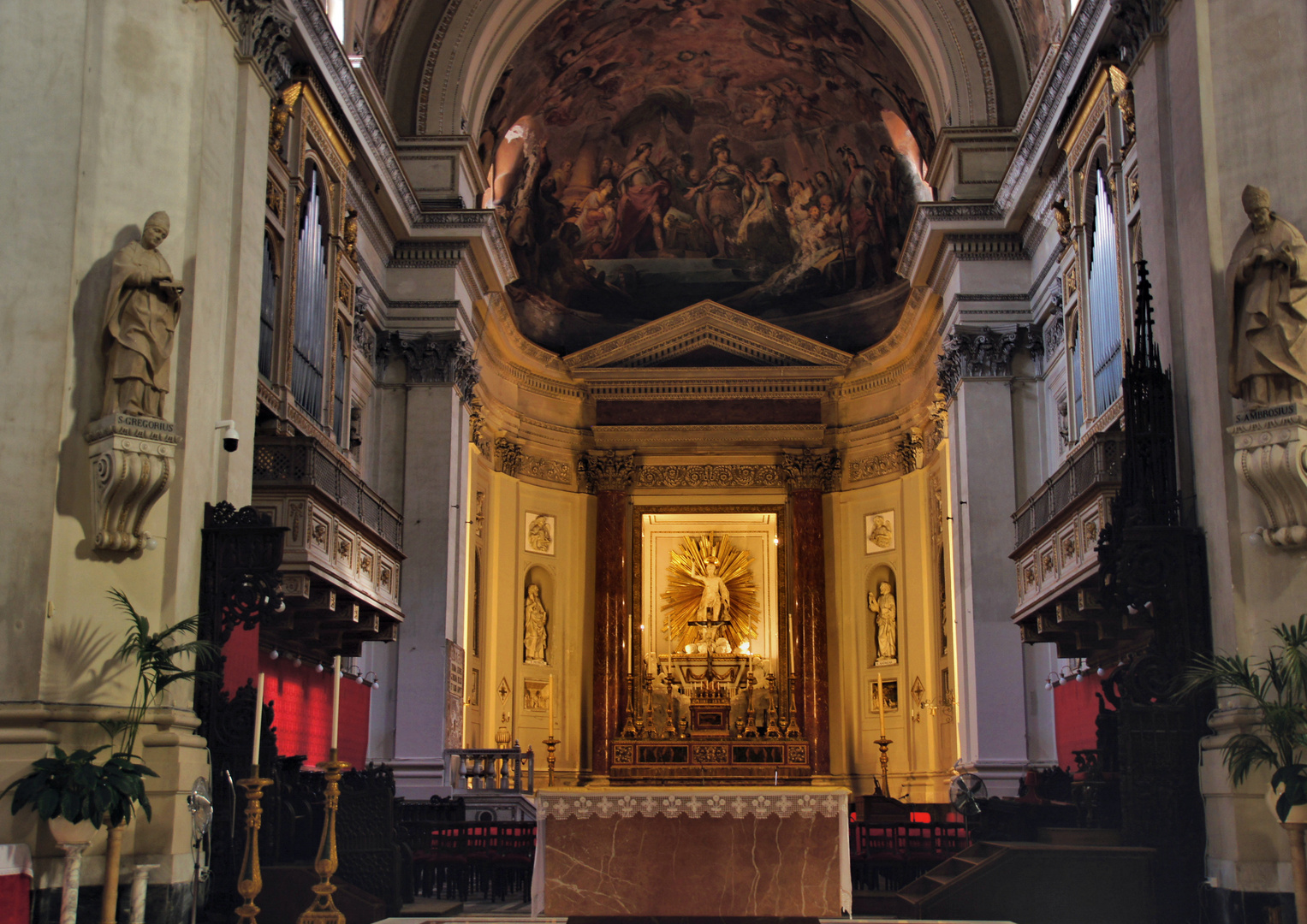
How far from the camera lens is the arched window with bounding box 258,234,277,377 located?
14.2 m

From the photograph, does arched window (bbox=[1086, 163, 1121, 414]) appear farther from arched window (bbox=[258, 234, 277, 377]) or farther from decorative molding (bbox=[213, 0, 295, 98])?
arched window (bbox=[258, 234, 277, 377])

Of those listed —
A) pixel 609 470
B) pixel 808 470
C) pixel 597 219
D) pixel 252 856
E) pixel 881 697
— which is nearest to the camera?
pixel 252 856

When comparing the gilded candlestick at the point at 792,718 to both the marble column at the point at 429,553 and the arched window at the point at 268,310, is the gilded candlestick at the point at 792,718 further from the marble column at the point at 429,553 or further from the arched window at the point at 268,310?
the arched window at the point at 268,310

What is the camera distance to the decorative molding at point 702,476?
26812 mm

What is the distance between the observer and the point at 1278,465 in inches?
396

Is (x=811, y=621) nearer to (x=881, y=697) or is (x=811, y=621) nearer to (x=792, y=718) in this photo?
(x=792, y=718)

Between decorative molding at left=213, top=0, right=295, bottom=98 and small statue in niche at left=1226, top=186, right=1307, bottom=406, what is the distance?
8581 mm

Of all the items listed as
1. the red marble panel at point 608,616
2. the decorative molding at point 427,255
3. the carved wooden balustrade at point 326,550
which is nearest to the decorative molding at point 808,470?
the red marble panel at point 608,616

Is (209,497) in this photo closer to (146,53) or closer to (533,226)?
(146,53)

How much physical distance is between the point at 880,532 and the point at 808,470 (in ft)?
6.20

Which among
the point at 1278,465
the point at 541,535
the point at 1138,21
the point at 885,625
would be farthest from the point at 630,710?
the point at 1278,465

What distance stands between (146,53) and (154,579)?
426 centimetres

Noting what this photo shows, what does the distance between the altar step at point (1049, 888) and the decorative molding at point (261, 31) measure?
9.90 metres

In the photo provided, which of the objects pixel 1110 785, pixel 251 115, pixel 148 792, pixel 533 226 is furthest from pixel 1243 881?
pixel 533 226
